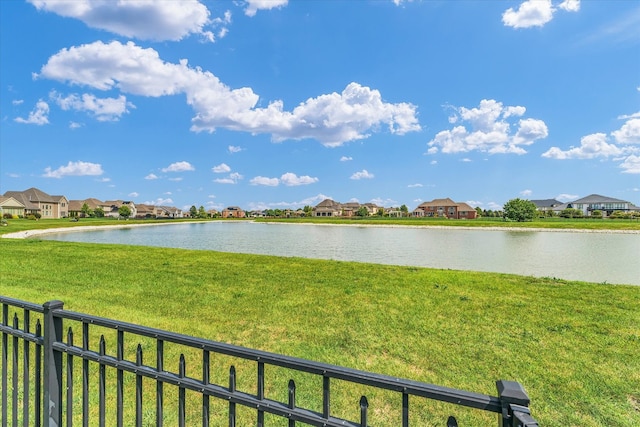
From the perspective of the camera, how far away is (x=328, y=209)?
399 feet

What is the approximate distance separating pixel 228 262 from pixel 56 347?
388 inches

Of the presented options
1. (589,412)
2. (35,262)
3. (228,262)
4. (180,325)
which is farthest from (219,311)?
(35,262)

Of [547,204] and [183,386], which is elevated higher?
[547,204]

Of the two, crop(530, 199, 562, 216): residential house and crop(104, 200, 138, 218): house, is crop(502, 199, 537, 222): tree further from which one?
crop(104, 200, 138, 218): house

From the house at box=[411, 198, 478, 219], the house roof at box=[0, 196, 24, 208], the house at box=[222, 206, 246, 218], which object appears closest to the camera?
the house roof at box=[0, 196, 24, 208]

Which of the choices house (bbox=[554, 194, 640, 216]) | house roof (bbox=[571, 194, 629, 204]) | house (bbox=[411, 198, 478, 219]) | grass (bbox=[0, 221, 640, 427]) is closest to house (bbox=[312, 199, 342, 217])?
house (bbox=[411, 198, 478, 219])

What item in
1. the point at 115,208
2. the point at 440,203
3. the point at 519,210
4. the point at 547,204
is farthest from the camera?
the point at 115,208

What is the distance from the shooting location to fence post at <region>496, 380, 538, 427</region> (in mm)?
1131

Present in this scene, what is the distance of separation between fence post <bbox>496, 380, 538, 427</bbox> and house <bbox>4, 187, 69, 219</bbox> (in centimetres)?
9661

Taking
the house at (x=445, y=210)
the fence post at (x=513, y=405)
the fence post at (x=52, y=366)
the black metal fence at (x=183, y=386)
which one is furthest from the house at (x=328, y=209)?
the fence post at (x=513, y=405)

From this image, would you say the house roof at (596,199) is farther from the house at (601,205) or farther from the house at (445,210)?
the house at (445,210)

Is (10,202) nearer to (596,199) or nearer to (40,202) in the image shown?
(40,202)

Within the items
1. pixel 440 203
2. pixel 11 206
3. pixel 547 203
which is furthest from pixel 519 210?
pixel 11 206

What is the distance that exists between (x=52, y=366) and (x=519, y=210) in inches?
2976
